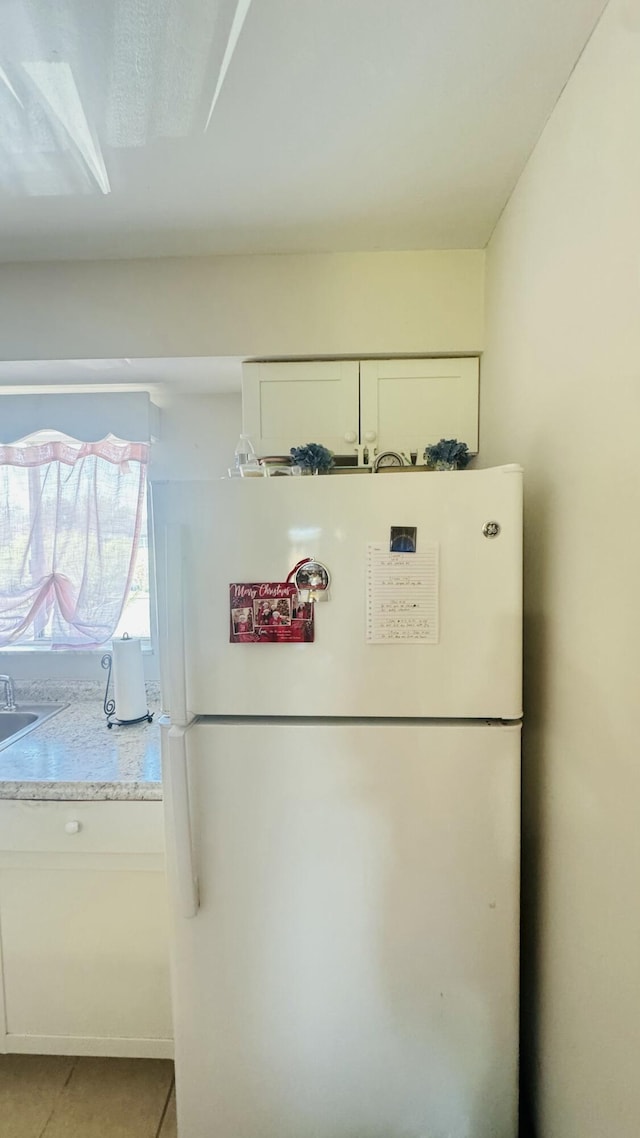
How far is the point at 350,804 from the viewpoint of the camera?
0.98m

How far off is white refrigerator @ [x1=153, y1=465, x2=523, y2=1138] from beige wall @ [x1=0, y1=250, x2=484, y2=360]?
723mm

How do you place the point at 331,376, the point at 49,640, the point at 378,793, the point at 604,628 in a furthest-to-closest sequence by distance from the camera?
the point at 49,640 < the point at 331,376 < the point at 378,793 < the point at 604,628

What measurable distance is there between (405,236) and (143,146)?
69 cm

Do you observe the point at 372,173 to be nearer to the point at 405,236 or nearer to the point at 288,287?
the point at 405,236

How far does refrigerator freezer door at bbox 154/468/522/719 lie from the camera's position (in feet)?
3.10

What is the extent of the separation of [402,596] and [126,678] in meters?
1.16

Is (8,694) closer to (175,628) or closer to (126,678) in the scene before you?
(126,678)

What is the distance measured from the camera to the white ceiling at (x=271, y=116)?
80 centimetres

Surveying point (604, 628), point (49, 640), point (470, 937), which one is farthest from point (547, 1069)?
point (49, 640)

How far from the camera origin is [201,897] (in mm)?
1021

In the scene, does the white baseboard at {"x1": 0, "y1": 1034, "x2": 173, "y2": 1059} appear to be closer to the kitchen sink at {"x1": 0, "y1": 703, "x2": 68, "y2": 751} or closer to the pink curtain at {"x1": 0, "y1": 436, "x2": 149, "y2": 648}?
the kitchen sink at {"x1": 0, "y1": 703, "x2": 68, "y2": 751}

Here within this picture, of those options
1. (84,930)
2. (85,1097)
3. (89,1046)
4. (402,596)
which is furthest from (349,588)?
(85,1097)

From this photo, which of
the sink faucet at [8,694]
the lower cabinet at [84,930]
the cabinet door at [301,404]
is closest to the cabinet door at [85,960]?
the lower cabinet at [84,930]

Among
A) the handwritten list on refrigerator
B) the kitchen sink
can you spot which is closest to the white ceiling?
the handwritten list on refrigerator
